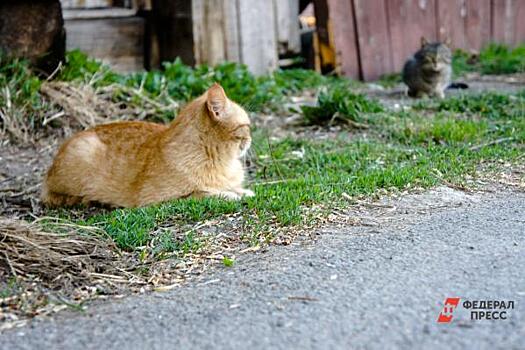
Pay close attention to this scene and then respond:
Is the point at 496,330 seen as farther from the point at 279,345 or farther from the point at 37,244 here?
the point at 37,244

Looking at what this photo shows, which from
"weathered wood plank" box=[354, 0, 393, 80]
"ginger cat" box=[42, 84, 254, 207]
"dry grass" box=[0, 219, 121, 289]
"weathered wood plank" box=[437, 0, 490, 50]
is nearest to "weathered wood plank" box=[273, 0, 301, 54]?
"weathered wood plank" box=[354, 0, 393, 80]

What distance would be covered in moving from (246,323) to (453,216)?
184 cm

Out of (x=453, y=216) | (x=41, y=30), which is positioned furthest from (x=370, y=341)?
(x=41, y=30)

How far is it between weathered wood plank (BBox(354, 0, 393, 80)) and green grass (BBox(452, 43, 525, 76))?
3.25 ft

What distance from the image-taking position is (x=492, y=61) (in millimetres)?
11375

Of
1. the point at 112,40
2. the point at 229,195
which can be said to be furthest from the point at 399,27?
the point at 229,195

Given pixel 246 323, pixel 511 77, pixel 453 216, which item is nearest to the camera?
pixel 246 323

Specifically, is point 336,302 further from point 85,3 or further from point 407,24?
point 407,24

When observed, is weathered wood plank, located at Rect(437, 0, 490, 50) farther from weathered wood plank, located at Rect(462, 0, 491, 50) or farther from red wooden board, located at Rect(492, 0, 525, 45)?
red wooden board, located at Rect(492, 0, 525, 45)

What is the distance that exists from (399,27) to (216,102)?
21.8ft

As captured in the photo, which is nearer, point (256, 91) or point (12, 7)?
point (12, 7)

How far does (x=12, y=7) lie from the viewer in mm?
7387

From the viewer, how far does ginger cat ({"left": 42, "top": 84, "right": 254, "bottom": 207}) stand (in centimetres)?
528

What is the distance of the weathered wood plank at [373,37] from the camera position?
35.3 ft
